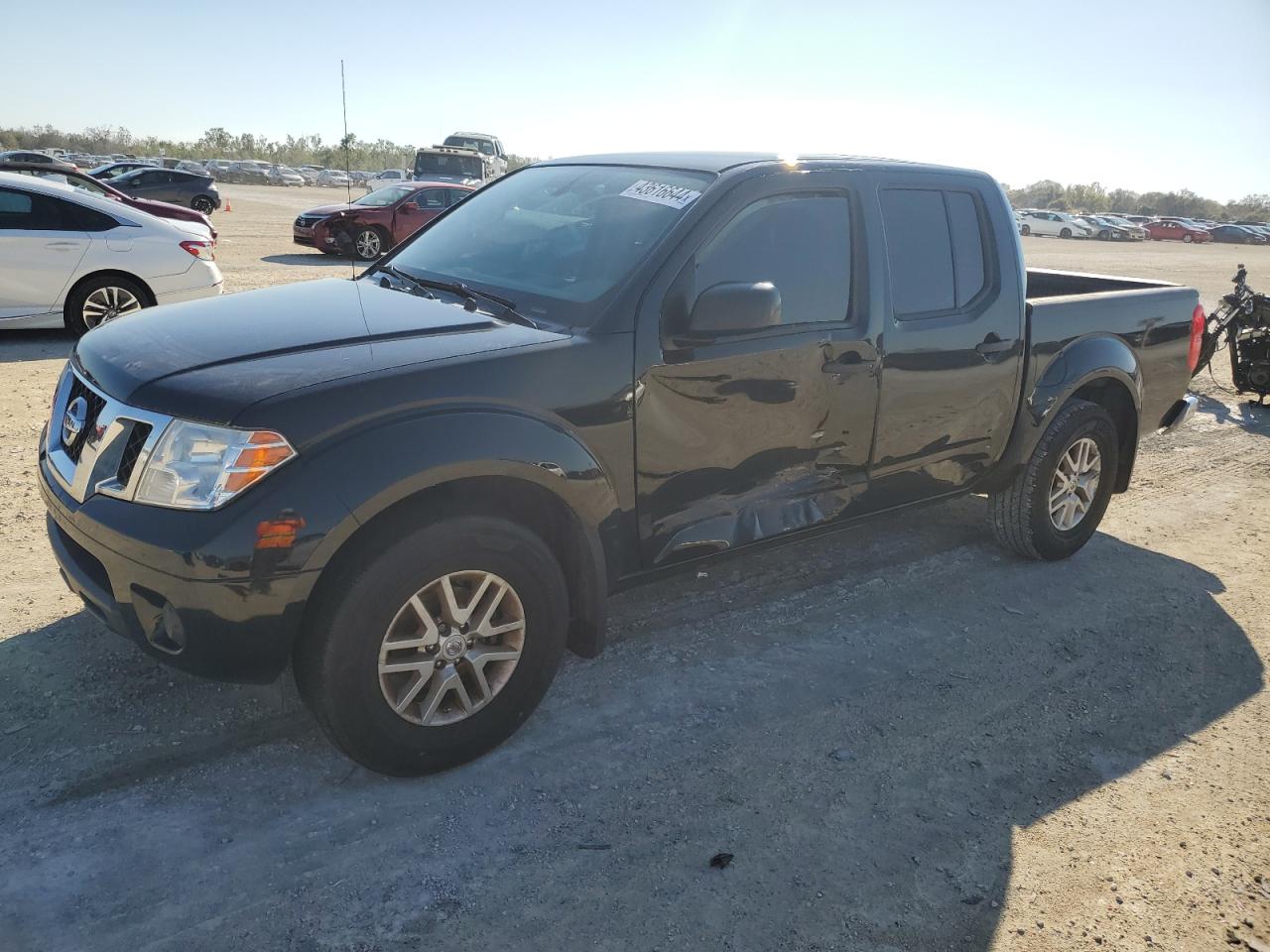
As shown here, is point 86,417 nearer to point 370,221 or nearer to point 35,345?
point 35,345

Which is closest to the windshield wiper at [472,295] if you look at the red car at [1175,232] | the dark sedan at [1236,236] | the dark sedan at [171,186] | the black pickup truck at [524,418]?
the black pickup truck at [524,418]

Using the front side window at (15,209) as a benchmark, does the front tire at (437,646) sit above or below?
below

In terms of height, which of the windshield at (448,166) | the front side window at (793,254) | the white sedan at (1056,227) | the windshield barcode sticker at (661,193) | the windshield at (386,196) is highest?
the windshield at (448,166)

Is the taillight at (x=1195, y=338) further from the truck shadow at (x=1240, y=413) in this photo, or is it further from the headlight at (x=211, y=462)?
the headlight at (x=211, y=462)

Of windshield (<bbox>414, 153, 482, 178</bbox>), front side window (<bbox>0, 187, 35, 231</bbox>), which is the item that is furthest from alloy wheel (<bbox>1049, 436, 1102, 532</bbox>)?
windshield (<bbox>414, 153, 482, 178</bbox>)

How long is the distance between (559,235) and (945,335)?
169 cm

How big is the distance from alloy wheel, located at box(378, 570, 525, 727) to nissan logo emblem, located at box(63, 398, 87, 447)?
47.2 inches

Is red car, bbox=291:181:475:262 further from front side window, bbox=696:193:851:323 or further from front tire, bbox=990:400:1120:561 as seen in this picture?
front side window, bbox=696:193:851:323

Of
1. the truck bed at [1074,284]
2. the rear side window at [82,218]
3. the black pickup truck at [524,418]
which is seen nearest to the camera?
the black pickup truck at [524,418]

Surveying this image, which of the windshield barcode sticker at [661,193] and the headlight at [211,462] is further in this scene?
the windshield barcode sticker at [661,193]

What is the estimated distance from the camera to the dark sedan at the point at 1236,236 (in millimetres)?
60969

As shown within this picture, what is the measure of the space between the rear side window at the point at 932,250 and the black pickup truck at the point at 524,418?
0.05 ft

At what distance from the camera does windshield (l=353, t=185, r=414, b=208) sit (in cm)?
1783

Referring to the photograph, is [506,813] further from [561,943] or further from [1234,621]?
[1234,621]
